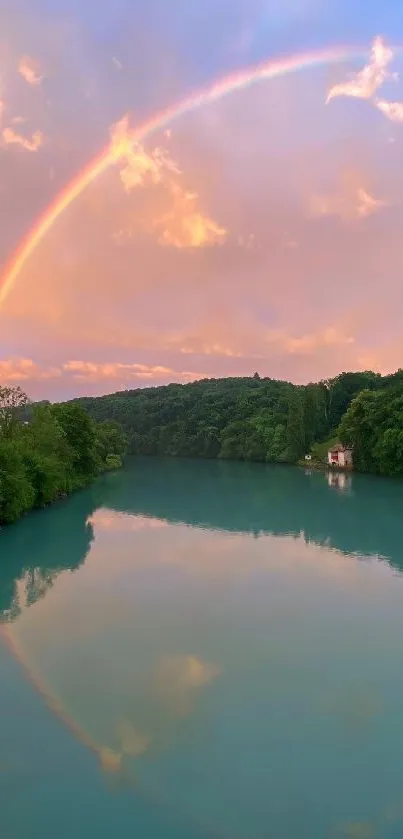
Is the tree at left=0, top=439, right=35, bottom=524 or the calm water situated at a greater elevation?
the tree at left=0, top=439, right=35, bottom=524

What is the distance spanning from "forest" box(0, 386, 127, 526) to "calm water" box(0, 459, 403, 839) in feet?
15.5

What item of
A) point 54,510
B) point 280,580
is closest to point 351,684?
point 280,580

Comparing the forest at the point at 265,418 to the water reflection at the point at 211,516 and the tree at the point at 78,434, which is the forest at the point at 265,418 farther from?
the tree at the point at 78,434

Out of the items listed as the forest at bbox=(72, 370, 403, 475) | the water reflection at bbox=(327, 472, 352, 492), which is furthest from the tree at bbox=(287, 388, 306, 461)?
the water reflection at bbox=(327, 472, 352, 492)

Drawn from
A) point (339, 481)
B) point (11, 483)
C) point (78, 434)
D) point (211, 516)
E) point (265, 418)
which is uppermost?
point (265, 418)

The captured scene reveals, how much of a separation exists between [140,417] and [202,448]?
55.0 ft

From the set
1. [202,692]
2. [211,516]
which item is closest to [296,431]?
[211,516]

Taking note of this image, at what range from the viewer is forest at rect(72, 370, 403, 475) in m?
52.4

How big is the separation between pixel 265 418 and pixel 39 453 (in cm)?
5501

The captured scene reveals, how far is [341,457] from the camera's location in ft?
196

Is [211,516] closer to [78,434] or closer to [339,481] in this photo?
[78,434]

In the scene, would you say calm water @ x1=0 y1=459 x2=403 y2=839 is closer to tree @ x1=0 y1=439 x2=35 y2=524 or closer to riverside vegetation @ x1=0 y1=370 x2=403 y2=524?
tree @ x1=0 y1=439 x2=35 y2=524

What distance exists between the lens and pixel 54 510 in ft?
111

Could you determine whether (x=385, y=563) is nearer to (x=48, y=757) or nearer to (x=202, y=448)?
(x=48, y=757)
